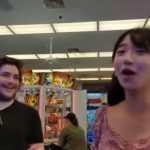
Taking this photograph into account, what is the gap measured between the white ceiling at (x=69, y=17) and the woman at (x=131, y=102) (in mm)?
4143

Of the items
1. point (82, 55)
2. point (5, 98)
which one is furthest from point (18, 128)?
point (82, 55)

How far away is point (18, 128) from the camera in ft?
5.88

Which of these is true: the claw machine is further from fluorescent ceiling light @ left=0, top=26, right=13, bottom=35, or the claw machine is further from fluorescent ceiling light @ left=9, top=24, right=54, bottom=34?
fluorescent ceiling light @ left=0, top=26, right=13, bottom=35

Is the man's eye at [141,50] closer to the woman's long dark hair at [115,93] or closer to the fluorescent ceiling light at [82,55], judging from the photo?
the woman's long dark hair at [115,93]

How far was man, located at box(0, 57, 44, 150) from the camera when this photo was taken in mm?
1752

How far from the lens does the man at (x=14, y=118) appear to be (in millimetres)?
1752

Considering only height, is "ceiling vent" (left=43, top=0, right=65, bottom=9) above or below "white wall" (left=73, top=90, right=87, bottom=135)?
above

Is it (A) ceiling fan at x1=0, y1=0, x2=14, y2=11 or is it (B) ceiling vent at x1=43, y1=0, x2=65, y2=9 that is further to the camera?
(A) ceiling fan at x1=0, y1=0, x2=14, y2=11

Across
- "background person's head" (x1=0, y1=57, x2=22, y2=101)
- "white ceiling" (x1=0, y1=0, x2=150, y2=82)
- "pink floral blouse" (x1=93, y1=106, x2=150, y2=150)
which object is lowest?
"pink floral blouse" (x1=93, y1=106, x2=150, y2=150)

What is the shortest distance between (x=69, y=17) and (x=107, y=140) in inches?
191

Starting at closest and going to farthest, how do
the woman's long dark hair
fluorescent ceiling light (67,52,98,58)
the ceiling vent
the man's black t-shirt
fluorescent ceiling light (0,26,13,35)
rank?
the woman's long dark hair
the man's black t-shirt
the ceiling vent
fluorescent ceiling light (0,26,13,35)
fluorescent ceiling light (67,52,98,58)

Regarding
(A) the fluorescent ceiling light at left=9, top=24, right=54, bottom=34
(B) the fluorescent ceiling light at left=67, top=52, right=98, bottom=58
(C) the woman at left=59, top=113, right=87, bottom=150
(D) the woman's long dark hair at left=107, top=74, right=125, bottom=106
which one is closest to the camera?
(D) the woman's long dark hair at left=107, top=74, right=125, bottom=106

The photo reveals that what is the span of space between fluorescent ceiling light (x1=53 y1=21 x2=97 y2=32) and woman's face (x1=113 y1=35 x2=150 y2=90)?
5.10m

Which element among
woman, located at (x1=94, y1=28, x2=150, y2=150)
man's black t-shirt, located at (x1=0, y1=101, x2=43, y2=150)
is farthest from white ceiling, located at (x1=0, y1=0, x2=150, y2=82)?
woman, located at (x1=94, y1=28, x2=150, y2=150)
